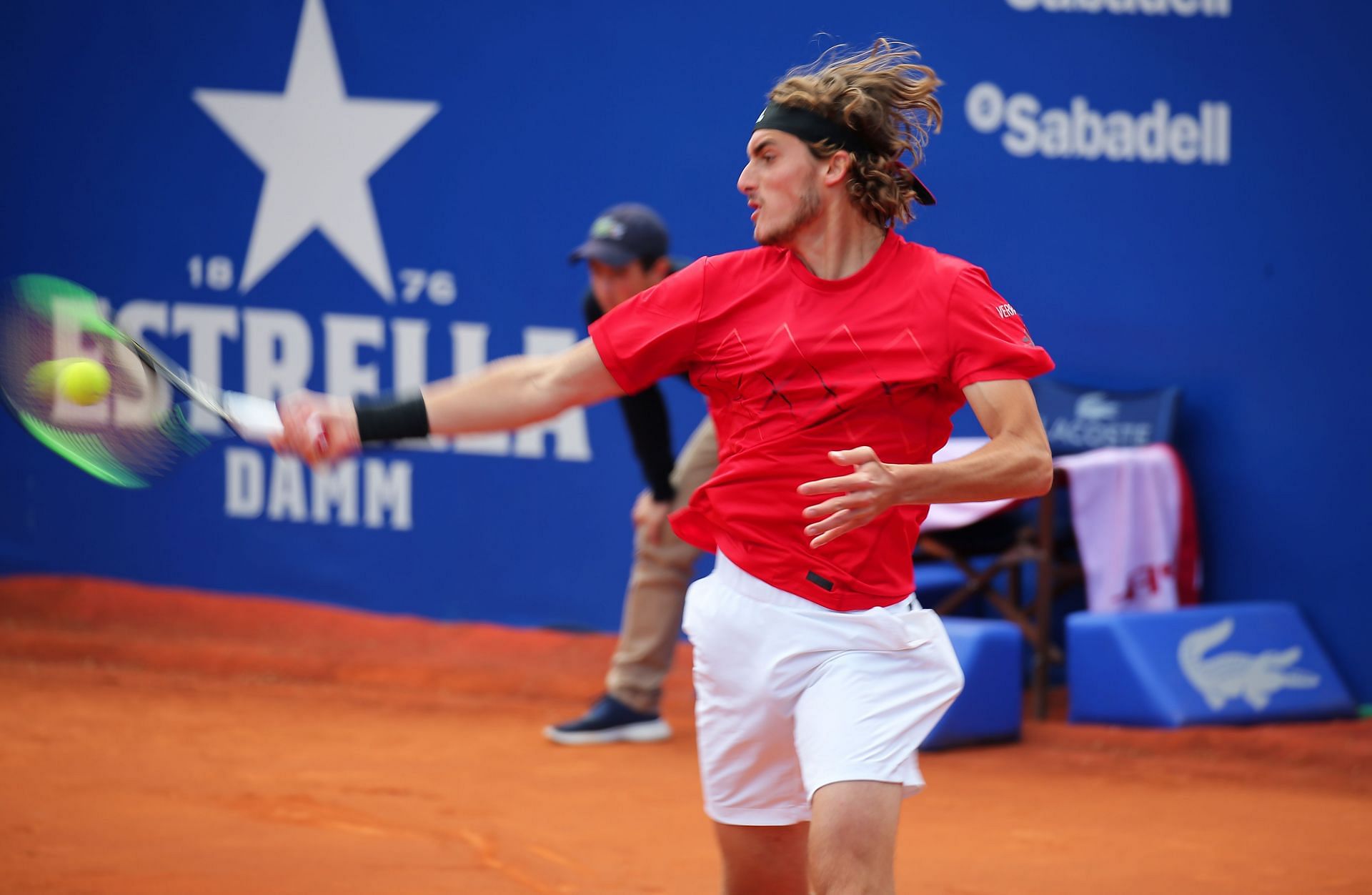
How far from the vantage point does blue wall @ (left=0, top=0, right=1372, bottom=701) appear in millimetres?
6734

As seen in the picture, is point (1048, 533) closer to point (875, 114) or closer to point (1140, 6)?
point (1140, 6)

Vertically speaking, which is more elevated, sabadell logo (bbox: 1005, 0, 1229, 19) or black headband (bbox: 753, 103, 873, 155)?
sabadell logo (bbox: 1005, 0, 1229, 19)

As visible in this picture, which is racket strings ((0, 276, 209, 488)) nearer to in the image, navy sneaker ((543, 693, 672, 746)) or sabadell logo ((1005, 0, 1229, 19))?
navy sneaker ((543, 693, 672, 746))

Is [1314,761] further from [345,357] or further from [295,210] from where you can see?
[295,210]

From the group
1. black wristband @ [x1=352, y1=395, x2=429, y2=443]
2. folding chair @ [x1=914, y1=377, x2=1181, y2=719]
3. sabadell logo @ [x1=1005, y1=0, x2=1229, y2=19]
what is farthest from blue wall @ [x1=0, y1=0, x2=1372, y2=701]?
black wristband @ [x1=352, y1=395, x2=429, y2=443]

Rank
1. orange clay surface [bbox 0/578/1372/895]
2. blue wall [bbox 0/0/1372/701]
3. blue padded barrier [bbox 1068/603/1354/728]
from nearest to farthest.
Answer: orange clay surface [bbox 0/578/1372/895] → blue padded barrier [bbox 1068/603/1354/728] → blue wall [bbox 0/0/1372/701]

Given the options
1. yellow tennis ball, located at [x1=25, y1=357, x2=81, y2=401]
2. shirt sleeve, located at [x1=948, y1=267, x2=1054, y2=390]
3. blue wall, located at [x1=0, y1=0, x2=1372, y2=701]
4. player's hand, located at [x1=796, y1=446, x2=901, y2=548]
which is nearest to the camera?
player's hand, located at [x1=796, y1=446, x2=901, y2=548]

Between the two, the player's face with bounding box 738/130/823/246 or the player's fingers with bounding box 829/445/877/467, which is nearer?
the player's fingers with bounding box 829/445/877/467

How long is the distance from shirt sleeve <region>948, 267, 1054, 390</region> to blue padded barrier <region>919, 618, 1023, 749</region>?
3.30 meters

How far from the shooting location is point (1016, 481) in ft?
9.61

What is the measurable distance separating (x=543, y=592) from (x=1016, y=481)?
17.7 feet

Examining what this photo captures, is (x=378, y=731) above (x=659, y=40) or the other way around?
the other way around

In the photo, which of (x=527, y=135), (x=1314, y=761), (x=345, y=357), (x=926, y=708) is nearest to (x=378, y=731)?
(x=345, y=357)

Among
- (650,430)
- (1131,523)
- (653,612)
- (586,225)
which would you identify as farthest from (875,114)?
(586,225)
